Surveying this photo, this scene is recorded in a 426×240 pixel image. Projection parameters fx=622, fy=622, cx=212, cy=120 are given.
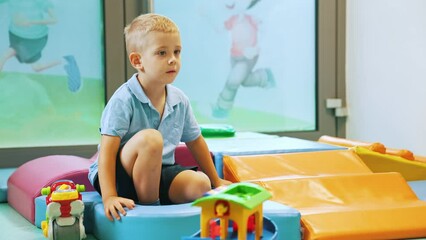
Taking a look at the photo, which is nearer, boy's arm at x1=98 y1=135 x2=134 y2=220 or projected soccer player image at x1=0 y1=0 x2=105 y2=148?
boy's arm at x1=98 y1=135 x2=134 y2=220

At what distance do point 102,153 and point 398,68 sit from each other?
2162mm

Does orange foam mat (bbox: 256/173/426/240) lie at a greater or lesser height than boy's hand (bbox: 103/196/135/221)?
lesser

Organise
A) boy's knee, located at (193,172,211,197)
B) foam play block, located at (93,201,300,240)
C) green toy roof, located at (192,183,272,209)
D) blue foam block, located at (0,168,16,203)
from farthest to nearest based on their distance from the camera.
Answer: blue foam block, located at (0,168,16,203), boy's knee, located at (193,172,211,197), foam play block, located at (93,201,300,240), green toy roof, located at (192,183,272,209)

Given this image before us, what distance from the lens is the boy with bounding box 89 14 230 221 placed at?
201cm

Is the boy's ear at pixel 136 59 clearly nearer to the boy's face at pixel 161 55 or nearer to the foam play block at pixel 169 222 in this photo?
the boy's face at pixel 161 55

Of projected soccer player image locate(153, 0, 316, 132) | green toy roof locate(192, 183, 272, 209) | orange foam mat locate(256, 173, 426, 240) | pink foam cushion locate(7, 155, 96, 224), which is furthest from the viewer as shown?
projected soccer player image locate(153, 0, 316, 132)

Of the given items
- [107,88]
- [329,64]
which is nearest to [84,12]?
[107,88]

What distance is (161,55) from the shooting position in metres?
2.15

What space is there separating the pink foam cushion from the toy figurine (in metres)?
0.39

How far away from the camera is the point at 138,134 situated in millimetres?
2016

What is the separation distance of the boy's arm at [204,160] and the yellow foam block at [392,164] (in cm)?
89

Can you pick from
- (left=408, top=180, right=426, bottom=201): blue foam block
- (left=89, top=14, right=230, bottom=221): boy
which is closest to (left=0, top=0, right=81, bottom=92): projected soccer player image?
(left=89, top=14, right=230, bottom=221): boy

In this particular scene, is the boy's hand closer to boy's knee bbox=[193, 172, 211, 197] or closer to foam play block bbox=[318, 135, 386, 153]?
boy's knee bbox=[193, 172, 211, 197]

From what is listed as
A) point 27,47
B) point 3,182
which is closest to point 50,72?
point 27,47
